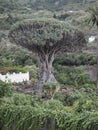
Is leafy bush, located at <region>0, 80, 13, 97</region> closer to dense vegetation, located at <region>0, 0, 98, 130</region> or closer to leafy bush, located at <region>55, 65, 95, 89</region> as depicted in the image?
dense vegetation, located at <region>0, 0, 98, 130</region>

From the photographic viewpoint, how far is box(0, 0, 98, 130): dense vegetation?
38.0 feet

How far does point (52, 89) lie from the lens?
91.1 feet

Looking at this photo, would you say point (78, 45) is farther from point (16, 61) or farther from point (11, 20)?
point (11, 20)

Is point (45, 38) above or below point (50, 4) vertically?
above

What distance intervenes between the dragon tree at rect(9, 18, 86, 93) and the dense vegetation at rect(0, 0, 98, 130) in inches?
15.2

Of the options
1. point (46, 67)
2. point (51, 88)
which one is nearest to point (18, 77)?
point (46, 67)

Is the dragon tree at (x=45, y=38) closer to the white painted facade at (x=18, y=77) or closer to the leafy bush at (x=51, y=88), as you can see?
the white painted facade at (x=18, y=77)

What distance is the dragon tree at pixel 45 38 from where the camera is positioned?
117 feet

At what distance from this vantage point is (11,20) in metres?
73.9

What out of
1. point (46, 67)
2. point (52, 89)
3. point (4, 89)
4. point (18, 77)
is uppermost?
point (4, 89)

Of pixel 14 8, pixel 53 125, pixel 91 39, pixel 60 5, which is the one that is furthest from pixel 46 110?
pixel 60 5

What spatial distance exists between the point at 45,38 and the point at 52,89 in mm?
9134

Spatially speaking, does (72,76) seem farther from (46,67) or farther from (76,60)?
(46,67)

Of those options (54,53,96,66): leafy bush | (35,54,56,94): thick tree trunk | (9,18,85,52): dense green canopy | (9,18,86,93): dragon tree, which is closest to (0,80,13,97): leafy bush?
(9,18,86,93): dragon tree
